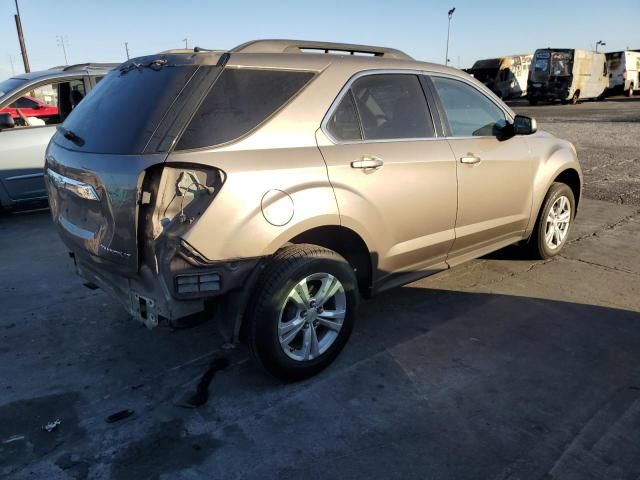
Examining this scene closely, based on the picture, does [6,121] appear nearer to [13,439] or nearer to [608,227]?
[13,439]

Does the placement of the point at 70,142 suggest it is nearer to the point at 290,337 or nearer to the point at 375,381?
the point at 290,337

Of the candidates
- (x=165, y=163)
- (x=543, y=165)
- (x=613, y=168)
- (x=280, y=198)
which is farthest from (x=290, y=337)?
(x=613, y=168)

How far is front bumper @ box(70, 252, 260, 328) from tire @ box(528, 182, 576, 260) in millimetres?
3175

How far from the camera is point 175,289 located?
265 cm

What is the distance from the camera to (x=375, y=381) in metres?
3.14

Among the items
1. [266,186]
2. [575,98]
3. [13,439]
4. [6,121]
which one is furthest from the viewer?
[575,98]

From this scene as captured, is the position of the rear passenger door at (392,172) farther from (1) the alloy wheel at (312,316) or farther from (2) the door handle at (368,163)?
(1) the alloy wheel at (312,316)

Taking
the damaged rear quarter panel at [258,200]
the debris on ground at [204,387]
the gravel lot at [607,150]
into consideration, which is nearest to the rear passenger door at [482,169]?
the damaged rear quarter panel at [258,200]

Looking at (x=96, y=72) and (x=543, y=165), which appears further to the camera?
(x=96, y=72)

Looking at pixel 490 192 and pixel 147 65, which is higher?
pixel 147 65

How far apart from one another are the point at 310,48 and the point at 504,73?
31082 millimetres

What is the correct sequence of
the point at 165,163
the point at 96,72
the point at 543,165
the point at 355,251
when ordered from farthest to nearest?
1. the point at 96,72
2. the point at 543,165
3. the point at 355,251
4. the point at 165,163

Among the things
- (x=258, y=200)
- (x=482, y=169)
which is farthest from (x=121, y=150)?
(x=482, y=169)

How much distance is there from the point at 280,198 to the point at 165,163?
62cm
